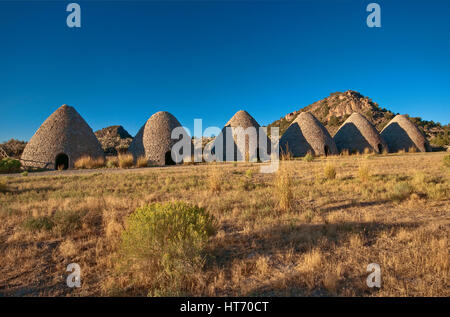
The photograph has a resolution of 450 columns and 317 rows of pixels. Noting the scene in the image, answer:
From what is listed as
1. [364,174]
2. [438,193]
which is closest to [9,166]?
[364,174]

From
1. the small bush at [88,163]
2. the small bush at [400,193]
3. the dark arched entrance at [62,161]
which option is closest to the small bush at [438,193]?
the small bush at [400,193]

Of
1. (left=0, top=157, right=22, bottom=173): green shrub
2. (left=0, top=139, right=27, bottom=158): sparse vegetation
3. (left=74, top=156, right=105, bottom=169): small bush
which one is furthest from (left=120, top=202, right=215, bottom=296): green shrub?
(left=0, top=139, right=27, bottom=158): sparse vegetation

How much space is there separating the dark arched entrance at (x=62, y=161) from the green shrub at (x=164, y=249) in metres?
15.5

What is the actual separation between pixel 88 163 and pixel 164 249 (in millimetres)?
14258

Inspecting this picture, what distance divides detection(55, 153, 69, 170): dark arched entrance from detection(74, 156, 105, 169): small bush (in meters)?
1.25

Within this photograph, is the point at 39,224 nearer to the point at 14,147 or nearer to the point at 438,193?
the point at 438,193

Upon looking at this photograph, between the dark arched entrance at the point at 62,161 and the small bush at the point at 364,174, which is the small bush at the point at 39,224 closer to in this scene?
the small bush at the point at 364,174

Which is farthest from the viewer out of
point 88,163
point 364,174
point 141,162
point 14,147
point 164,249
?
point 14,147

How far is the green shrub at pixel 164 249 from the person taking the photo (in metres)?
2.20

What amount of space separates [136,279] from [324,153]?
20.8m

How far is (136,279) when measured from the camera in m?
2.22

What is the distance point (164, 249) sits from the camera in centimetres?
245

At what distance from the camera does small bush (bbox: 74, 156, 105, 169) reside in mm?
13864
